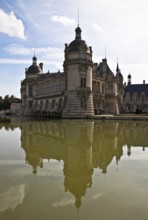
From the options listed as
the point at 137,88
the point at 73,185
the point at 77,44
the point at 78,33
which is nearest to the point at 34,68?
the point at 78,33

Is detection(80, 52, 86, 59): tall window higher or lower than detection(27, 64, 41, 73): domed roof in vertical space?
lower

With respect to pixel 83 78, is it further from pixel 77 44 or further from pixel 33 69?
pixel 33 69

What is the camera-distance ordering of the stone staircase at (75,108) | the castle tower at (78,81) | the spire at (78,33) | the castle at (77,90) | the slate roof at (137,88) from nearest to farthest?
the stone staircase at (75,108)
the castle tower at (78,81)
the castle at (77,90)
the spire at (78,33)
the slate roof at (137,88)

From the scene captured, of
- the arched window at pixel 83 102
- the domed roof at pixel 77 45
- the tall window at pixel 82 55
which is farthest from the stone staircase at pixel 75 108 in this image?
the domed roof at pixel 77 45

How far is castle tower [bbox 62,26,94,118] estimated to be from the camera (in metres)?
47.5

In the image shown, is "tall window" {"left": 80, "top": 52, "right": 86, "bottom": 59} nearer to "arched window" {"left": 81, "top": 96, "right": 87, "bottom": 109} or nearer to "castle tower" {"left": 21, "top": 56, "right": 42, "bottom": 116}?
"arched window" {"left": 81, "top": 96, "right": 87, "bottom": 109}

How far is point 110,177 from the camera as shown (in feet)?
26.5

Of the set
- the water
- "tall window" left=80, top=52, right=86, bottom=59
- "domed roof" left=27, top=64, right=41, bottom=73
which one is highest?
"domed roof" left=27, top=64, right=41, bottom=73

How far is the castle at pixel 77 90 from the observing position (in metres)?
48.0

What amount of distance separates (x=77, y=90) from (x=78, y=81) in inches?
71.0


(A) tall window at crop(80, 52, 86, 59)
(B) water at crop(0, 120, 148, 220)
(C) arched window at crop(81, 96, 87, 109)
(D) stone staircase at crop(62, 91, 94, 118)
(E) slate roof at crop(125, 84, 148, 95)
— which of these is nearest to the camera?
(B) water at crop(0, 120, 148, 220)

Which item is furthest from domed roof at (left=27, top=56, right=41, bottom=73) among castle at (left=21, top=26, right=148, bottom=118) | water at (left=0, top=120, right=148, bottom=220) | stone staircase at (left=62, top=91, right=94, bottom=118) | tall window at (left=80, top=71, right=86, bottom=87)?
water at (left=0, top=120, right=148, bottom=220)

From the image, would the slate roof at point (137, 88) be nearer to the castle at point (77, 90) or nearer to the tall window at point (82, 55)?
the castle at point (77, 90)

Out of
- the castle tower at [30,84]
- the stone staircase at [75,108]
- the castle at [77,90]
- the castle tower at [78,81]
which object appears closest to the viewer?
the stone staircase at [75,108]
